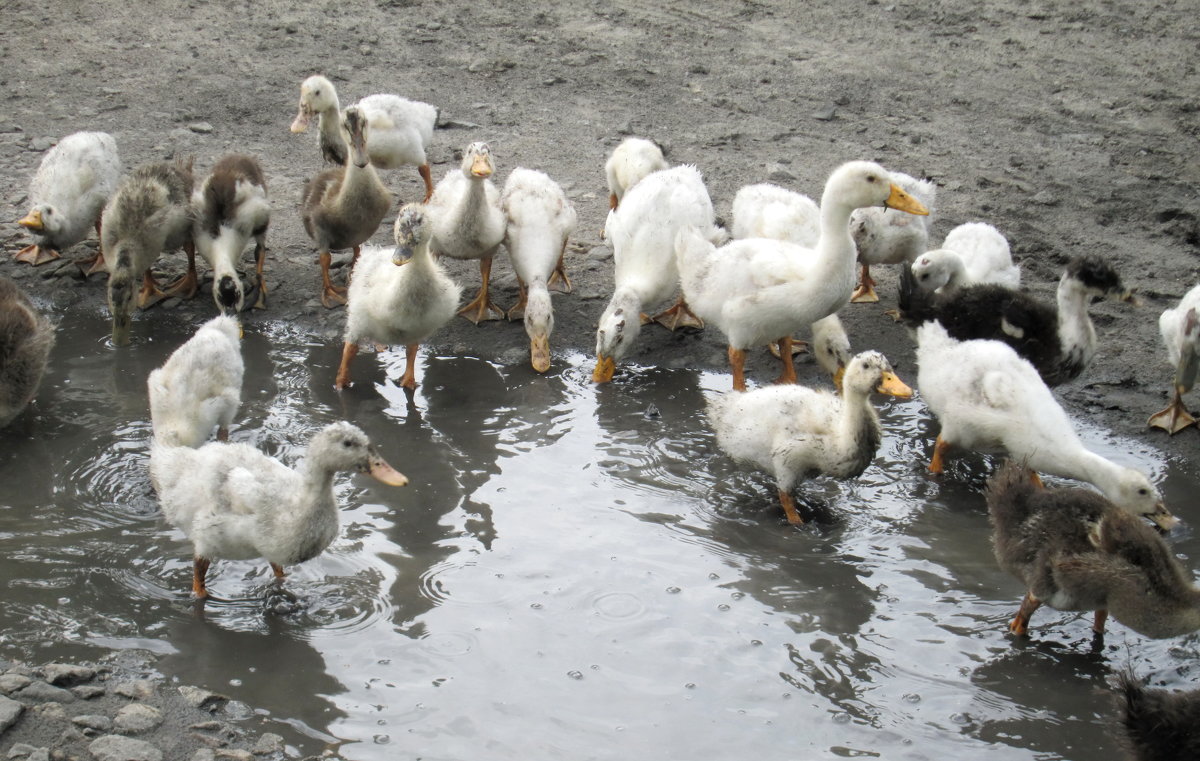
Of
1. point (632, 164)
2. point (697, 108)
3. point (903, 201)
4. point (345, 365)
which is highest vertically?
point (697, 108)

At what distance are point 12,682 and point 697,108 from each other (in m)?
8.07

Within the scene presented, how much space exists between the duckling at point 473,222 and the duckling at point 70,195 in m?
2.36

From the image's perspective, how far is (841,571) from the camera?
5762mm

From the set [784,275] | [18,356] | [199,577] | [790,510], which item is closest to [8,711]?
[199,577]

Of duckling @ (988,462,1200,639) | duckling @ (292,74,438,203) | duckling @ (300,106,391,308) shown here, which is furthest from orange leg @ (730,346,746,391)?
duckling @ (292,74,438,203)

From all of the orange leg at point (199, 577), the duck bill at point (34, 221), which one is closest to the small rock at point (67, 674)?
the orange leg at point (199, 577)

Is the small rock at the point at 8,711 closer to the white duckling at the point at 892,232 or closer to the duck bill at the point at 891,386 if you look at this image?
the duck bill at the point at 891,386

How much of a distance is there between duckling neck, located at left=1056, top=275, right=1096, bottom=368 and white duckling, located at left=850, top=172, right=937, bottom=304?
1.27 m

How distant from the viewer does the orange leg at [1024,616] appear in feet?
17.3

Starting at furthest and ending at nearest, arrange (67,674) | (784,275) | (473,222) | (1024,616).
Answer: (473,222) < (784,275) < (1024,616) < (67,674)

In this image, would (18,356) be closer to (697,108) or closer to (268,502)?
(268,502)

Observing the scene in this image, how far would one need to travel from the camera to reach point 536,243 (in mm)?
8148

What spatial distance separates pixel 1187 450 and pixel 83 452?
241 inches

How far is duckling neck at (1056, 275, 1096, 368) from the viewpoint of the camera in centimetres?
696
